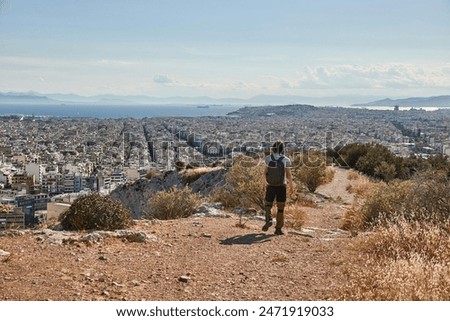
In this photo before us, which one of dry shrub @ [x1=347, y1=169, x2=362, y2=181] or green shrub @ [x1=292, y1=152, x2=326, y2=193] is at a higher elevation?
A: green shrub @ [x1=292, y1=152, x2=326, y2=193]

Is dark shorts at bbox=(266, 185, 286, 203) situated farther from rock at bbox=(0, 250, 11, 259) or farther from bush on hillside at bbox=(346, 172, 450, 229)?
rock at bbox=(0, 250, 11, 259)

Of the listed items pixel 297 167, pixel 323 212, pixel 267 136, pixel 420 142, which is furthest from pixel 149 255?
pixel 267 136

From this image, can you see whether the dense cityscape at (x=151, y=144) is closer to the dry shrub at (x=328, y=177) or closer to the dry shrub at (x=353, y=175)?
the dry shrub at (x=353, y=175)

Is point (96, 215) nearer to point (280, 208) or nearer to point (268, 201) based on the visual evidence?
point (268, 201)

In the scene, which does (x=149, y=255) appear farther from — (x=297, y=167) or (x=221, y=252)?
(x=297, y=167)

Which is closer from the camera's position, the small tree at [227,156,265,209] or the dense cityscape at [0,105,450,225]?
Answer: the small tree at [227,156,265,209]

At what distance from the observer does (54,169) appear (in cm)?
3775

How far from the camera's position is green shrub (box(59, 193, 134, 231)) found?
763 centimetres

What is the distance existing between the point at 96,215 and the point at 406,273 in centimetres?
485

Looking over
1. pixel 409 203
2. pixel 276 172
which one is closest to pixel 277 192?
pixel 276 172

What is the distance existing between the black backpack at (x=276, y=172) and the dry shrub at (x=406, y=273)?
7.50 feet

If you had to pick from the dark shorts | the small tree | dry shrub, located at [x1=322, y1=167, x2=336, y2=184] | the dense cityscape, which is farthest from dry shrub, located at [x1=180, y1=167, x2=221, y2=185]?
the dark shorts

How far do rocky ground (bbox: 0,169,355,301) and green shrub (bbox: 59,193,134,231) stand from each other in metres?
0.42

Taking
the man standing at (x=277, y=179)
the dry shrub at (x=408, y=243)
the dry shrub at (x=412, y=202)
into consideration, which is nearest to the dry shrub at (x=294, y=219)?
the man standing at (x=277, y=179)
